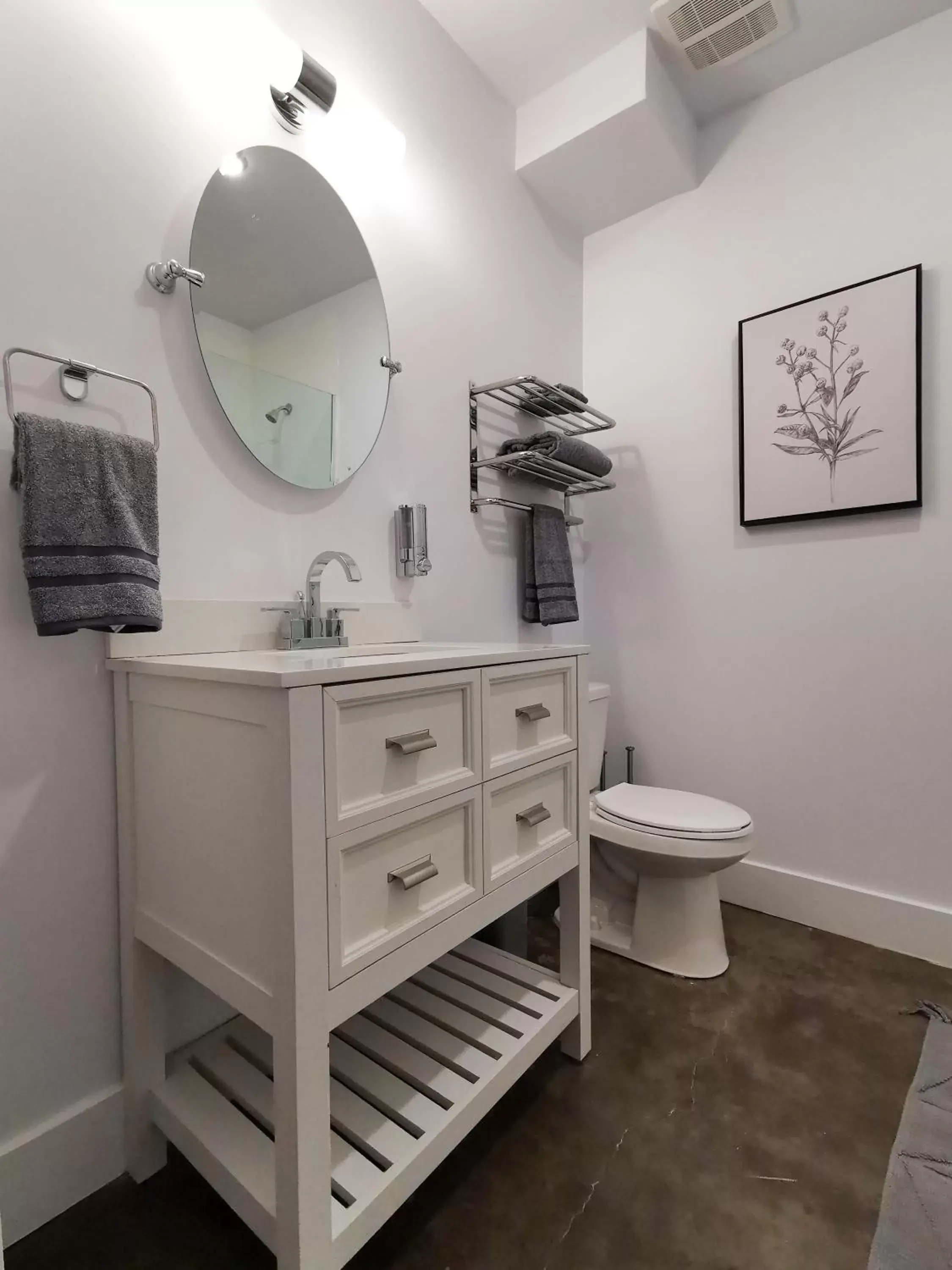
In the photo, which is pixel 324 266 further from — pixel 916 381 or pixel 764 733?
pixel 764 733

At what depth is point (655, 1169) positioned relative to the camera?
1.02m

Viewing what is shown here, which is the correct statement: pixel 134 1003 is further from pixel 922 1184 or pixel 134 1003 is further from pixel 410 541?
pixel 922 1184

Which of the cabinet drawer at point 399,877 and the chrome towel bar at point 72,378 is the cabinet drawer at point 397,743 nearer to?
the cabinet drawer at point 399,877

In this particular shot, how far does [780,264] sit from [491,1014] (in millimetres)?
2170

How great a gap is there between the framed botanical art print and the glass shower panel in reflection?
4.31ft

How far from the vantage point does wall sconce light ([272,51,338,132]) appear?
122 centimetres

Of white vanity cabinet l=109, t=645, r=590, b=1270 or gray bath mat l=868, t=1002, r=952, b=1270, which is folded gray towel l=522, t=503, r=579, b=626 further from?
gray bath mat l=868, t=1002, r=952, b=1270

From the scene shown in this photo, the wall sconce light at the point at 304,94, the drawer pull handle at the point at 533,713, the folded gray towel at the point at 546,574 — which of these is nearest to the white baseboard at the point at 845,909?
the folded gray towel at the point at 546,574

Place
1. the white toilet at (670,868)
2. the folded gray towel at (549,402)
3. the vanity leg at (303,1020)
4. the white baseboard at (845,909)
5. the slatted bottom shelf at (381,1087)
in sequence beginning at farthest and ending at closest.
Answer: the folded gray towel at (549,402), the white baseboard at (845,909), the white toilet at (670,868), the slatted bottom shelf at (381,1087), the vanity leg at (303,1020)

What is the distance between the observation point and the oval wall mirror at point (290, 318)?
1.16 meters

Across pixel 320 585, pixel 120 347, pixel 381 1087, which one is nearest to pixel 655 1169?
pixel 381 1087

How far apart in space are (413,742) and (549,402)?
4.78ft

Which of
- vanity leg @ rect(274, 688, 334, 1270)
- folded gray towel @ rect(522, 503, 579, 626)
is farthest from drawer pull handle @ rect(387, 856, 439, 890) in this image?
folded gray towel @ rect(522, 503, 579, 626)

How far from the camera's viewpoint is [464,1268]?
2.82 ft
